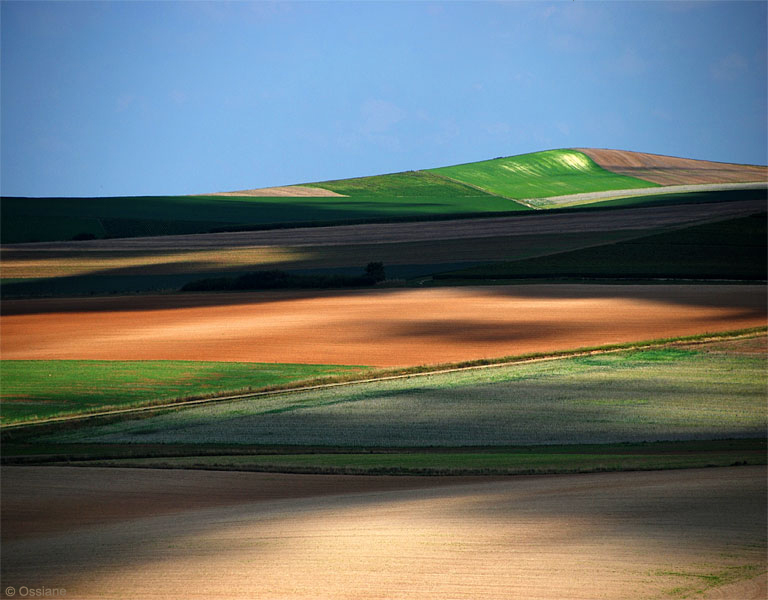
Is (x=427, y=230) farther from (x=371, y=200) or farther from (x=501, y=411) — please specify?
(x=501, y=411)

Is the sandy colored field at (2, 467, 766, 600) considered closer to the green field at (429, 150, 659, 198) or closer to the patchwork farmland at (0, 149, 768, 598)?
the patchwork farmland at (0, 149, 768, 598)

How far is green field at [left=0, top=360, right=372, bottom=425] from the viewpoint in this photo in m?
25.1

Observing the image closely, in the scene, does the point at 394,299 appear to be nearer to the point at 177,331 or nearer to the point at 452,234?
the point at 177,331

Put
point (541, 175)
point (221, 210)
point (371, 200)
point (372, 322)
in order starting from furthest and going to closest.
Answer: point (541, 175) → point (371, 200) → point (221, 210) → point (372, 322)

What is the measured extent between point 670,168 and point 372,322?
85562mm

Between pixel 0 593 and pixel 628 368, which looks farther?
pixel 628 368

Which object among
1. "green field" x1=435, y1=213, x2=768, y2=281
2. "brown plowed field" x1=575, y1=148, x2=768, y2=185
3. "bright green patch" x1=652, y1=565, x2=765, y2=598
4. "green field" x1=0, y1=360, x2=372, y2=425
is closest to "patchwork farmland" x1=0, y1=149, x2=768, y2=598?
"bright green patch" x1=652, y1=565, x2=765, y2=598

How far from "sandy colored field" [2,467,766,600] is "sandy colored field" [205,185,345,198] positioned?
82172mm

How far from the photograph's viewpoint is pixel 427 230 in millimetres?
64875

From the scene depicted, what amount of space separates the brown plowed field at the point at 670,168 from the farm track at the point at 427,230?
→ 114 feet

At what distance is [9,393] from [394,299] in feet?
62.7

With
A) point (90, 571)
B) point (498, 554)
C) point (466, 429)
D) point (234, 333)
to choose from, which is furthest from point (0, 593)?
point (234, 333)

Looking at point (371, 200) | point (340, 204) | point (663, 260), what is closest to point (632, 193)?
point (371, 200)

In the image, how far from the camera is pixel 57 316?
1564 inches
